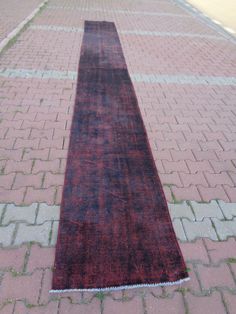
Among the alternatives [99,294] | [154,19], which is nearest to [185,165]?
[99,294]

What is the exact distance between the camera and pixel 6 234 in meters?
2.76

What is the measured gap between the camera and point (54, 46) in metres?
7.61

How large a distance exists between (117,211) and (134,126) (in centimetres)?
176

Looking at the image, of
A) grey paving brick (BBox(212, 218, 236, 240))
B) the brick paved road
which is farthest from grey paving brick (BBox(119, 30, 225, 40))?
grey paving brick (BBox(212, 218, 236, 240))

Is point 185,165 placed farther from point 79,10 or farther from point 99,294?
point 79,10

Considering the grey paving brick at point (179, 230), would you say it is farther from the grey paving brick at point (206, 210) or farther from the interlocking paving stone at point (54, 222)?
the grey paving brick at point (206, 210)

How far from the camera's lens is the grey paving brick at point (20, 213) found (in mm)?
2910

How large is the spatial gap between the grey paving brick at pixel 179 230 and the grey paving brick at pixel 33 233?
121cm

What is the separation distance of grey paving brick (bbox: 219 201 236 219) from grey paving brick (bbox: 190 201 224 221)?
5 cm

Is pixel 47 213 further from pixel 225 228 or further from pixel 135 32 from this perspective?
pixel 135 32

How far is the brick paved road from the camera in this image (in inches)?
93.9

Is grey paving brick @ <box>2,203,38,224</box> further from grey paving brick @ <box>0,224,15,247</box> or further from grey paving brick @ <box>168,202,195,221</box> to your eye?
grey paving brick @ <box>168,202,195,221</box>

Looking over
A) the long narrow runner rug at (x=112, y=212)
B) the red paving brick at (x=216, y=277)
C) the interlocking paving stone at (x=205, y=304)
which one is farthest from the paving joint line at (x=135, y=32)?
the interlocking paving stone at (x=205, y=304)

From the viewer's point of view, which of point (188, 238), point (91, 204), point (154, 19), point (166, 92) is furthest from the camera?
point (154, 19)
